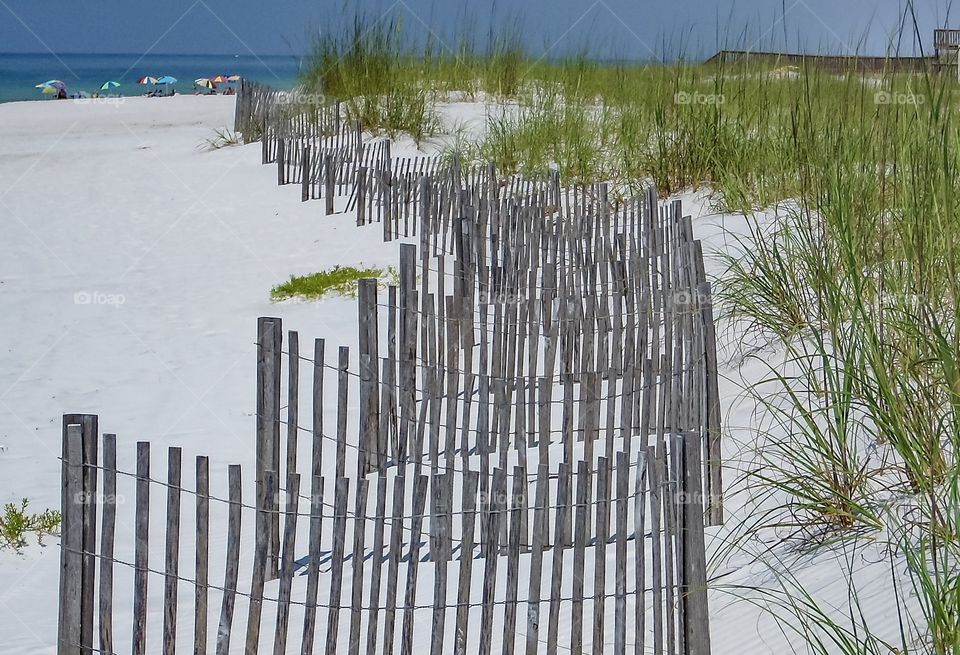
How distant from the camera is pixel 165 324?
6.30 m

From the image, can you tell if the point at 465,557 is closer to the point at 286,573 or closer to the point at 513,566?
the point at 513,566

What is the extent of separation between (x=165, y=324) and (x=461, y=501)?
318cm

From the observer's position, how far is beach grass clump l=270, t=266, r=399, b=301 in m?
6.32

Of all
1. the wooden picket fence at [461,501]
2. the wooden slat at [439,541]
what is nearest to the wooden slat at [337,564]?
the wooden picket fence at [461,501]

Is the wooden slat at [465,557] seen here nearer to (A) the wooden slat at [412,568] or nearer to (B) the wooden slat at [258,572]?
(A) the wooden slat at [412,568]

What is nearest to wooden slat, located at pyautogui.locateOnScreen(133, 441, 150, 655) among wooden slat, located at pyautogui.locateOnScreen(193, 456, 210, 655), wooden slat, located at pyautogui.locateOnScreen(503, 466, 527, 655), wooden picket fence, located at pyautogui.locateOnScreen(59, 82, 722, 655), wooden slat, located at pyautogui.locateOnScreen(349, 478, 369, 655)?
wooden picket fence, located at pyautogui.locateOnScreen(59, 82, 722, 655)

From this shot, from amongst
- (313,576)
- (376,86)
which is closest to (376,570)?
(313,576)

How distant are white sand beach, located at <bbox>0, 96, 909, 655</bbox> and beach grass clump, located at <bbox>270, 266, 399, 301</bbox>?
0.10 metres

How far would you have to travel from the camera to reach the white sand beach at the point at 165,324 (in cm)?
307

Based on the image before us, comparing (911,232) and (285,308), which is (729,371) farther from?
(285,308)

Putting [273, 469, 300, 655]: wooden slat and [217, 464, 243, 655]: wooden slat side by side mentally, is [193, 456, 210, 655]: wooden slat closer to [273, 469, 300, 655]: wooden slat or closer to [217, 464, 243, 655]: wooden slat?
[217, 464, 243, 655]: wooden slat

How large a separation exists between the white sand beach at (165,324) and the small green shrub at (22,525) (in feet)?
0.17

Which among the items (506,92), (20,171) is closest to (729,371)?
(506,92)

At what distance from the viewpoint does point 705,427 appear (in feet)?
10.3
